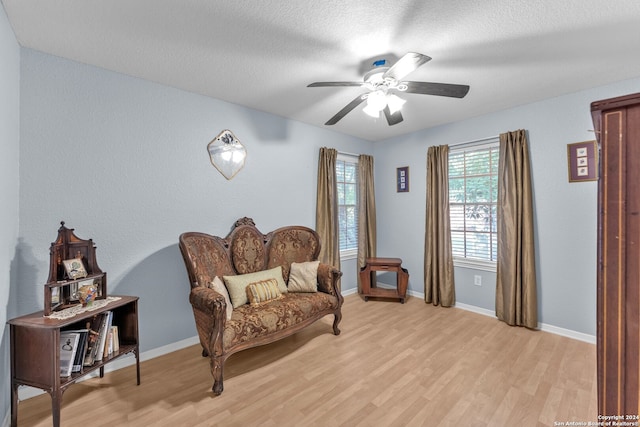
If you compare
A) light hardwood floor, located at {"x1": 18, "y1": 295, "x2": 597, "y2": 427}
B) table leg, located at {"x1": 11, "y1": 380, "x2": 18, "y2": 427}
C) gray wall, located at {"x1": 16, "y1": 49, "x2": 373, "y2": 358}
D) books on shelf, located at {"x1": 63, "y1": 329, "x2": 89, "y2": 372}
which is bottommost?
light hardwood floor, located at {"x1": 18, "y1": 295, "x2": 597, "y2": 427}

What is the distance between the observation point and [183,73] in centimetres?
242

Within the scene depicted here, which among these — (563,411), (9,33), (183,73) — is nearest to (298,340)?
(563,411)

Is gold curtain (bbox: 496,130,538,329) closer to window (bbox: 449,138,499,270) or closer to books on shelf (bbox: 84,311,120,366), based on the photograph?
window (bbox: 449,138,499,270)

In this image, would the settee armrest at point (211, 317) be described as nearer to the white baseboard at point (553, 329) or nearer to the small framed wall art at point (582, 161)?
the white baseboard at point (553, 329)

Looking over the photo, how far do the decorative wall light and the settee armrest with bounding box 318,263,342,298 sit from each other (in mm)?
1522

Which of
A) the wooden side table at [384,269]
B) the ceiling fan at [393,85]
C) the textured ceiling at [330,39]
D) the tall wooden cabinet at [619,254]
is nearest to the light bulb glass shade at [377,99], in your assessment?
the ceiling fan at [393,85]

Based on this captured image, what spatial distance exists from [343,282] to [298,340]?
1.58 m

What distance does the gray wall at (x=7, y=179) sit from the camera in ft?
5.37

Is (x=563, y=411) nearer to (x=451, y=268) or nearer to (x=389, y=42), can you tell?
(x=451, y=268)

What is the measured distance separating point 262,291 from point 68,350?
142 cm

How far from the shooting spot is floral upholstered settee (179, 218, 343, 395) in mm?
2115

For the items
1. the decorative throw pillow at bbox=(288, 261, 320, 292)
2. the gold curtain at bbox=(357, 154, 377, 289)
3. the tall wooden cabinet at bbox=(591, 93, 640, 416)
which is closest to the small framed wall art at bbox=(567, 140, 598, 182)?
the gold curtain at bbox=(357, 154, 377, 289)

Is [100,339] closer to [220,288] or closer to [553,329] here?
[220,288]

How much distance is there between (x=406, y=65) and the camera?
182 cm
